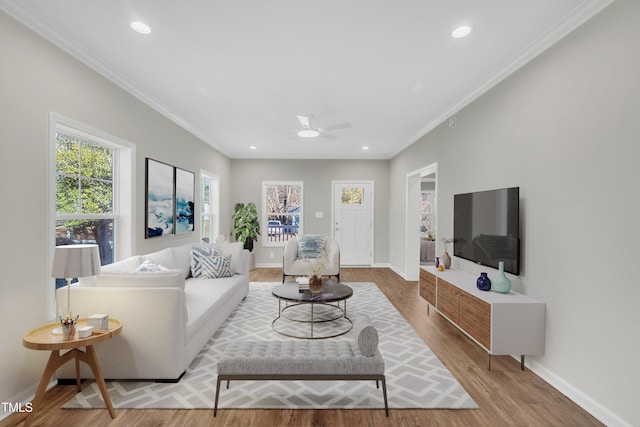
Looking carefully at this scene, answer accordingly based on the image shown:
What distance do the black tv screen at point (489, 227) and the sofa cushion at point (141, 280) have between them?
294cm

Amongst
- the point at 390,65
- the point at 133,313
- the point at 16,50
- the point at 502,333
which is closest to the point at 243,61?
the point at 390,65

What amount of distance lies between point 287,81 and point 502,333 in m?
3.15

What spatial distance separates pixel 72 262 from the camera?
7.27ft

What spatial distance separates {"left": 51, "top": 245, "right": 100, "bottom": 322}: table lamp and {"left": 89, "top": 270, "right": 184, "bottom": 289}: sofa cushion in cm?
32

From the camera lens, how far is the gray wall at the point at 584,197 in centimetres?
200

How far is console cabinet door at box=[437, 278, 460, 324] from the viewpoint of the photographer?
337 centimetres

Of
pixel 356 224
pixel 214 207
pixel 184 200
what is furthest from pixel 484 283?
pixel 214 207

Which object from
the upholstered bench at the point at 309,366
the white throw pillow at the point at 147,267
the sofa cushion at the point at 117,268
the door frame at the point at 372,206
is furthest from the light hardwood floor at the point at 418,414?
the door frame at the point at 372,206

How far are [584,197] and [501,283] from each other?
0.99 m

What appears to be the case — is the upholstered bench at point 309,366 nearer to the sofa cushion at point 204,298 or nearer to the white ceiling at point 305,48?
the sofa cushion at point 204,298

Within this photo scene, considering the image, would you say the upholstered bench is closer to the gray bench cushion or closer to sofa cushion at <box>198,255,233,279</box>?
the gray bench cushion

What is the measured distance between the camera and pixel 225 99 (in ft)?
13.4

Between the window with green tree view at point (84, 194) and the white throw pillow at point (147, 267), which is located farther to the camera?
the white throw pillow at point (147, 267)

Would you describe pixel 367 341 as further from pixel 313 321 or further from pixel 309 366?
pixel 313 321
